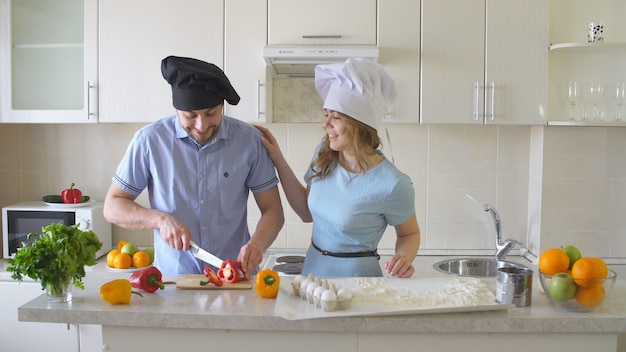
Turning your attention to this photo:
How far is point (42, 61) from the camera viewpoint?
3053 millimetres

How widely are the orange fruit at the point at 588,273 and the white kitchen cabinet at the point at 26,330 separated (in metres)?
2.18

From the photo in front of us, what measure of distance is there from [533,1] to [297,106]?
125 centimetres

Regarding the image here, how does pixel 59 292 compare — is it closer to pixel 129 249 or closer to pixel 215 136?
pixel 215 136

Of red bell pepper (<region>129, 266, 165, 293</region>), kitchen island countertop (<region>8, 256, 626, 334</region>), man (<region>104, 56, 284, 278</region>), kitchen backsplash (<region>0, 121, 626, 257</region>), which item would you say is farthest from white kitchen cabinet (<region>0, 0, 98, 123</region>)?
kitchen island countertop (<region>8, 256, 626, 334</region>)

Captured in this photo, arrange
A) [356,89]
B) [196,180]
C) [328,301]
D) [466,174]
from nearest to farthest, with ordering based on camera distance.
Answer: [328,301], [356,89], [196,180], [466,174]

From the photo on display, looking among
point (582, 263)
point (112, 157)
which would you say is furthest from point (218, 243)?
point (112, 157)

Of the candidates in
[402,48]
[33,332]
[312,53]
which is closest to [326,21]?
[312,53]

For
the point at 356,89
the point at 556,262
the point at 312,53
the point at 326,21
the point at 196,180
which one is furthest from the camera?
the point at 326,21

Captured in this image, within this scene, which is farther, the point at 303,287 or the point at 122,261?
the point at 122,261

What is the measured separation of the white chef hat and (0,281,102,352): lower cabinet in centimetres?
166

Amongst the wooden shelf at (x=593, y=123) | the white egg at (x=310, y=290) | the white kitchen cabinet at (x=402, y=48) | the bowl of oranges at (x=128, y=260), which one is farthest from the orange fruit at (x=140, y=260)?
the wooden shelf at (x=593, y=123)

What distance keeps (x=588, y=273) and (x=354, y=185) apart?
70 cm

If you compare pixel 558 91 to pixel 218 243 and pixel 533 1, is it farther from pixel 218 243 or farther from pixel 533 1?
pixel 218 243

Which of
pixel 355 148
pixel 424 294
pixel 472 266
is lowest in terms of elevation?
pixel 472 266
